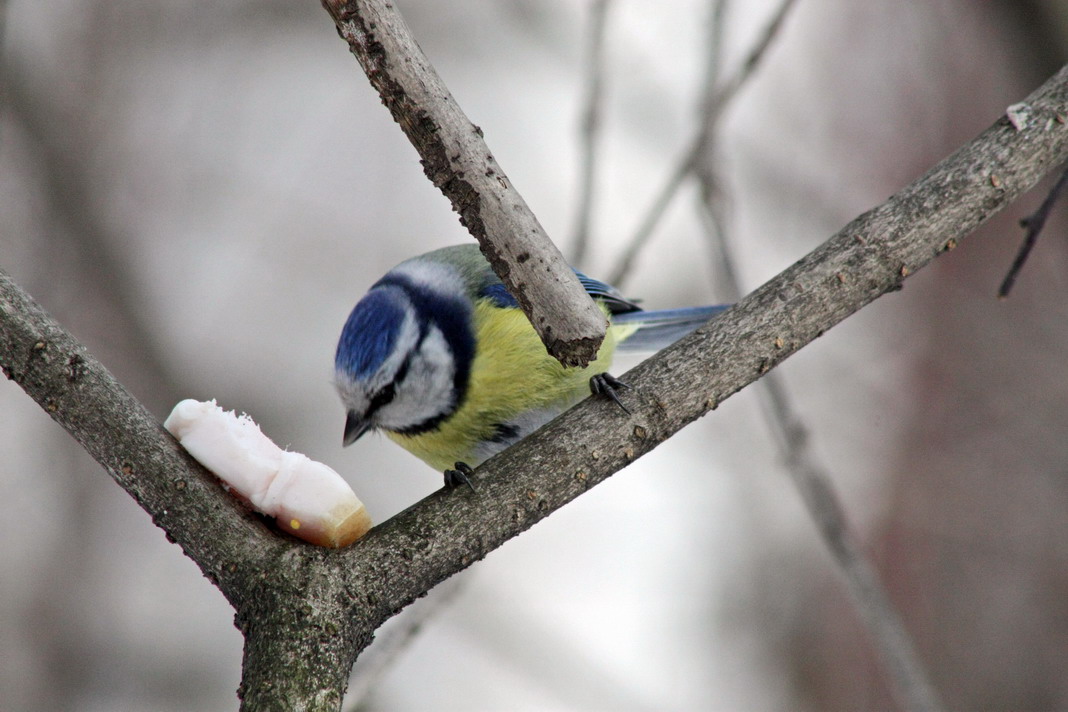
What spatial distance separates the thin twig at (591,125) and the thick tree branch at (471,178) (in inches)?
33.7

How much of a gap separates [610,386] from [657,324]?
3.77 feet

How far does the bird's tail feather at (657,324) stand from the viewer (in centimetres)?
244

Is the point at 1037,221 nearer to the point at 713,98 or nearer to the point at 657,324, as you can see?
the point at 713,98

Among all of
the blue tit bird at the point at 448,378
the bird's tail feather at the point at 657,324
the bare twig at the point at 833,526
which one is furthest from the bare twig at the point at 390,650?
the bird's tail feather at the point at 657,324

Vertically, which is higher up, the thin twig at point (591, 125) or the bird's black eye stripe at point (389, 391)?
the thin twig at point (591, 125)

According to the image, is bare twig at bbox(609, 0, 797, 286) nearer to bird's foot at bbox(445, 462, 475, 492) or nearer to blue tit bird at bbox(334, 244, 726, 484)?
blue tit bird at bbox(334, 244, 726, 484)

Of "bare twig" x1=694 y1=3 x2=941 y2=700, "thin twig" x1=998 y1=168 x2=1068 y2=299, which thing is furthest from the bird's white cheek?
"thin twig" x1=998 y1=168 x2=1068 y2=299

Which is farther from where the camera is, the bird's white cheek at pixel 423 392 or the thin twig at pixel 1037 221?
the bird's white cheek at pixel 423 392

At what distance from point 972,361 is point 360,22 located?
3.63 metres

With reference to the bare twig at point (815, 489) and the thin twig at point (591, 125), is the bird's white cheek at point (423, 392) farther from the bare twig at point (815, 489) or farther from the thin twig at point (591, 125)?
the bare twig at point (815, 489)

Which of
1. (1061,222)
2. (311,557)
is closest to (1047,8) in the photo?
(1061,222)

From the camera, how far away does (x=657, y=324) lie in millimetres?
2486

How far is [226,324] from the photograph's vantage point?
153 inches

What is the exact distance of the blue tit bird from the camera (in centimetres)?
194
